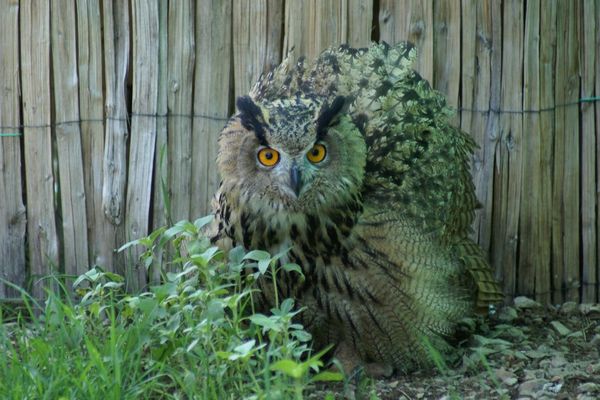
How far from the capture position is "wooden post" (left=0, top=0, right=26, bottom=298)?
4805 mm

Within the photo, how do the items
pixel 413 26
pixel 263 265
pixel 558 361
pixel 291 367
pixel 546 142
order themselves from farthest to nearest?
1. pixel 546 142
2. pixel 413 26
3. pixel 558 361
4. pixel 263 265
5. pixel 291 367

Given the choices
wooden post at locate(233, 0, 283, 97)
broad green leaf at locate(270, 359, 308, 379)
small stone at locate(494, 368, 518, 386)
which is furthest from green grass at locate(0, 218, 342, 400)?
wooden post at locate(233, 0, 283, 97)

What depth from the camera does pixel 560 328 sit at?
15.1 ft

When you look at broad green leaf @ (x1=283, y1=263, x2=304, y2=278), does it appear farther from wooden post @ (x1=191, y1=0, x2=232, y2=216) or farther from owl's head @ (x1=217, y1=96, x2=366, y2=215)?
wooden post @ (x1=191, y1=0, x2=232, y2=216)

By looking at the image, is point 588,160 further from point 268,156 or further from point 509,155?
point 268,156

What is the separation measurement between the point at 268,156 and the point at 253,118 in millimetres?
157

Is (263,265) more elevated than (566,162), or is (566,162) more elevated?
(566,162)

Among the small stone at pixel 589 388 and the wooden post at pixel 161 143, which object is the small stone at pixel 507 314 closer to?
the small stone at pixel 589 388

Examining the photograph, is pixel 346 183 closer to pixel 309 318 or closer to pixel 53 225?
pixel 309 318

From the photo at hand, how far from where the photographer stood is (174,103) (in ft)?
15.7

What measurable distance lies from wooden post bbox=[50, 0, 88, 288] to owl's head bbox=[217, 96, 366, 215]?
3.40 feet

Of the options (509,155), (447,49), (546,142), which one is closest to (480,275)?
(509,155)

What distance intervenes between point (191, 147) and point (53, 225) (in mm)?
759

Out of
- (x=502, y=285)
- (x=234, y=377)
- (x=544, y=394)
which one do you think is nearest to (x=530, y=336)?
(x=502, y=285)
